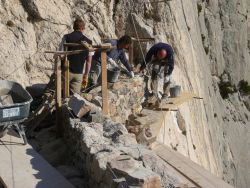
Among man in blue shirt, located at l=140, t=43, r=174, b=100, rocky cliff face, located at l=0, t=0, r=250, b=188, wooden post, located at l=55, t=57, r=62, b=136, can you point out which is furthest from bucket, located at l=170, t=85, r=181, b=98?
wooden post, located at l=55, t=57, r=62, b=136

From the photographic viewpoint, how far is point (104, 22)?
17.9m

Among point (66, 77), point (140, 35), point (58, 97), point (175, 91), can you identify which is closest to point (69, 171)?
point (58, 97)

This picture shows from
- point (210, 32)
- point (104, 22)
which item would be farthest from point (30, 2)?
point (210, 32)

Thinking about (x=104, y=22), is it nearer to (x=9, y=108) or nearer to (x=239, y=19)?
(x=9, y=108)

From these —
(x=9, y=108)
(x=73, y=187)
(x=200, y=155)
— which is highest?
(x=9, y=108)

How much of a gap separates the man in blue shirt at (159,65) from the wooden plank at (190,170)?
2.75 meters

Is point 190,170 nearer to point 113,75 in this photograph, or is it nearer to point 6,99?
point 113,75

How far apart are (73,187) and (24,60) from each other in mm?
8544

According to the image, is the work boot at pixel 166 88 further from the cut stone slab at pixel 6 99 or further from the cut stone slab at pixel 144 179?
the cut stone slab at pixel 144 179

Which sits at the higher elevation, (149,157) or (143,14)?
(143,14)

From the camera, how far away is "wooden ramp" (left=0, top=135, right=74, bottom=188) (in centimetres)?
744

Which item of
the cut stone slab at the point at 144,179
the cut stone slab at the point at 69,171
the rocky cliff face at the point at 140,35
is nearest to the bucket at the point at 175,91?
the rocky cliff face at the point at 140,35

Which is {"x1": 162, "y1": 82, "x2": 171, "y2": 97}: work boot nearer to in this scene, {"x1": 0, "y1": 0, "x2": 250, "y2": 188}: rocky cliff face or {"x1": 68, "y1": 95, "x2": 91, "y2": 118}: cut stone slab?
{"x1": 0, "y1": 0, "x2": 250, "y2": 188}: rocky cliff face

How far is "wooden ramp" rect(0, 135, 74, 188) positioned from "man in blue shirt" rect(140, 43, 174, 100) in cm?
551
